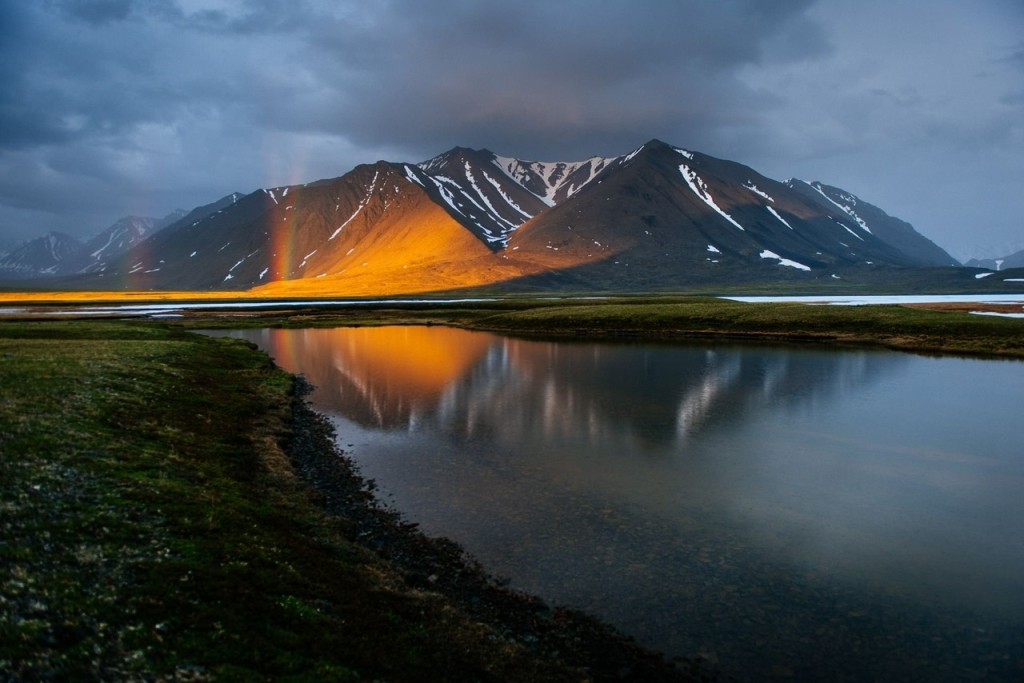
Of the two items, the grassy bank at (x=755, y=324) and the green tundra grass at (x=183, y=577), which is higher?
the grassy bank at (x=755, y=324)

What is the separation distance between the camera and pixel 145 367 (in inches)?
1676

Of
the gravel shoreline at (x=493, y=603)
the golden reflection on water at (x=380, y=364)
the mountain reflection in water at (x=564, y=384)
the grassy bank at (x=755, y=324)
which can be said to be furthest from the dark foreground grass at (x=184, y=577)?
the grassy bank at (x=755, y=324)

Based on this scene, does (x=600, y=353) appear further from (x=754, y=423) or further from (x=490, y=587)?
(x=490, y=587)

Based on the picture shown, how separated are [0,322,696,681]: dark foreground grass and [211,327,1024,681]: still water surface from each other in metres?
4.74

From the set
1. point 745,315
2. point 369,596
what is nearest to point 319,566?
point 369,596

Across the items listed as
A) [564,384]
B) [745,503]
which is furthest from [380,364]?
[745,503]

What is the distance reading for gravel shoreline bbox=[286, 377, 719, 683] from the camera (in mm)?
14523

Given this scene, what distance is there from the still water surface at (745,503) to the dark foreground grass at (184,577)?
4736 millimetres

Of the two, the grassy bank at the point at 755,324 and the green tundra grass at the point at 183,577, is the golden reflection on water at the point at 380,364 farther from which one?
the green tundra grass at the point at 183,577

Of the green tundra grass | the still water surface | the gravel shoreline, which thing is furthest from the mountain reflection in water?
the green tundra grass

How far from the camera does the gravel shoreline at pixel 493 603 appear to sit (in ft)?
47.6

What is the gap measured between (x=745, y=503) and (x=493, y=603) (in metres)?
13.8

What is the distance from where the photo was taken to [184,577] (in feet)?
Answer: 42.3

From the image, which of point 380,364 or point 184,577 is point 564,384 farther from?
point 184,577
